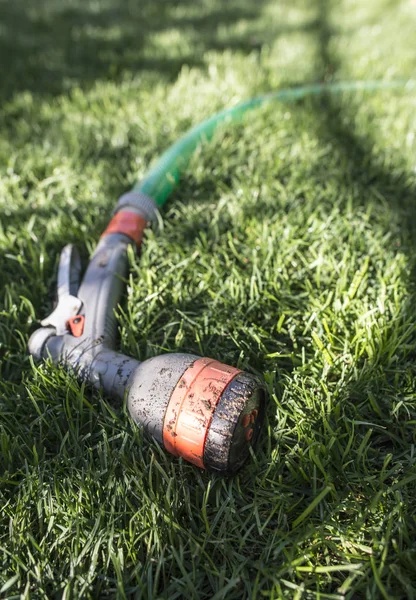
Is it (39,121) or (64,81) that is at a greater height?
(64,81)

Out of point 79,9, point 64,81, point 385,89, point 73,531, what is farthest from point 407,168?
point 79,9

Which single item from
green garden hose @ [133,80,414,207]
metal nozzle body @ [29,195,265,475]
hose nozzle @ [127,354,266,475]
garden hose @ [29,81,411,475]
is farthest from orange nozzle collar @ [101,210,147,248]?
hose nozzle @ [127,354,266,475]

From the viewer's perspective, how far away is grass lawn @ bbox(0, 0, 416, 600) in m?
1.23

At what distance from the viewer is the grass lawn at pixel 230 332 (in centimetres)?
123

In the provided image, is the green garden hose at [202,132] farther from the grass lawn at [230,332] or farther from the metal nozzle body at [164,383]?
the metal nozzle body at [164,383]

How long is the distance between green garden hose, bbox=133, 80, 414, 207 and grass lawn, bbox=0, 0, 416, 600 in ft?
0.21

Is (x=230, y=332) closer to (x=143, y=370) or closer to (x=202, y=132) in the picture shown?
(x=143, y=370)

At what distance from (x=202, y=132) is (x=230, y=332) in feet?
4.66

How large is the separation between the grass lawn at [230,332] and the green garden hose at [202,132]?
65mm

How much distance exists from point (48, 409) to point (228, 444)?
0.60 meters

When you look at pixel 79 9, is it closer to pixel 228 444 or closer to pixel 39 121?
pixel 39 121

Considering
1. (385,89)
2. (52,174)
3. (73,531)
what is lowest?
(73,531)

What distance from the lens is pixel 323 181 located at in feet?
8.16

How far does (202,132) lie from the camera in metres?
2.77
